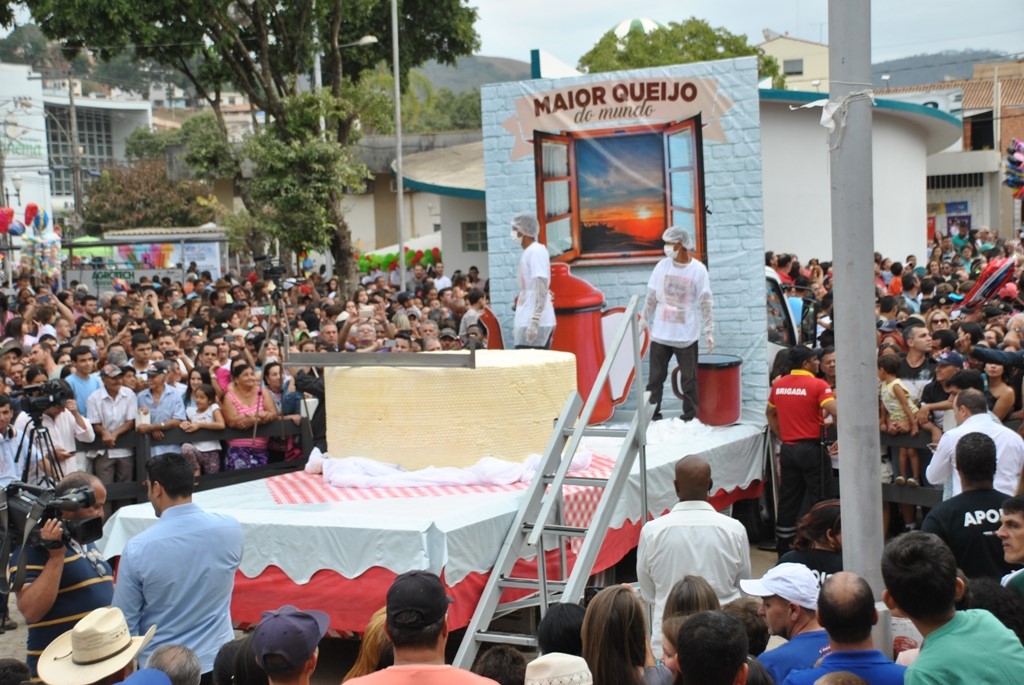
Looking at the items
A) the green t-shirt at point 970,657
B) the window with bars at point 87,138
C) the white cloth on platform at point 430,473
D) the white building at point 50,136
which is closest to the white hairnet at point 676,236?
the white cloth on platform at point 430,473

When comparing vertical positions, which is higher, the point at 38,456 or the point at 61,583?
the point at 61,583

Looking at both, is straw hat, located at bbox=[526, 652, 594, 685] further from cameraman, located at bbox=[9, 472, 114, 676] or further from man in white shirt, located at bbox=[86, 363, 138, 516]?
man in white shirt, located at bbox=[86, 363, 138, 516]

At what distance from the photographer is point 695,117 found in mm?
12406

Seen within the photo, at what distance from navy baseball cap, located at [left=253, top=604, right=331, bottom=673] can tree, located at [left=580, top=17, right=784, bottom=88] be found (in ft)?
157

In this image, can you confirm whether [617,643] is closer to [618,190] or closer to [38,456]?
[38,456]

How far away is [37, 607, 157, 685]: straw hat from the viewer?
14.5 feet

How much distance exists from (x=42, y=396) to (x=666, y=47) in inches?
1793

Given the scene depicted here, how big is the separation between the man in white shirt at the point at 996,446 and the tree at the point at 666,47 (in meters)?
44.0

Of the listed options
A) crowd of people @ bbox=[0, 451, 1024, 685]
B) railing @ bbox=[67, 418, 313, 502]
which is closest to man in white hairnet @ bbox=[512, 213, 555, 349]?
railing @ bbox=[67, 418, 313, 502]

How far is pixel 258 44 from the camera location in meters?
23.7

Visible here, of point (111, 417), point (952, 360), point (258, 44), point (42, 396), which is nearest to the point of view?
point (42, 396)

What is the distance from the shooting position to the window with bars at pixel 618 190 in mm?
12555

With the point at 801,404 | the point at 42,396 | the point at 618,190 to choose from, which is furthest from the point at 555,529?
the point at 618,190

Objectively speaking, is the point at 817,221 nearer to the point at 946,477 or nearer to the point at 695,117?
the point at 695,117
